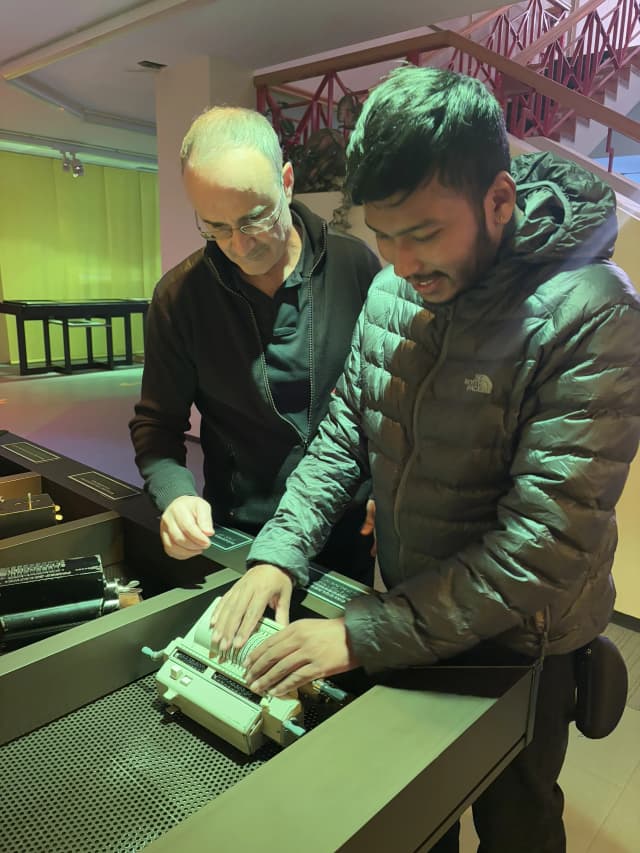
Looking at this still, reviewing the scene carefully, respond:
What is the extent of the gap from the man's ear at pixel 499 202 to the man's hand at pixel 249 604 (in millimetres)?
491

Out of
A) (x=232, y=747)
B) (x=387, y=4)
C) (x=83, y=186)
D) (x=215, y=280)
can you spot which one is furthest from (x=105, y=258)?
(x=232, y=747)

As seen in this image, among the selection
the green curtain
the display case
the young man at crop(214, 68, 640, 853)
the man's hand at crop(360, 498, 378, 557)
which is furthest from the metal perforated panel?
the green curtain

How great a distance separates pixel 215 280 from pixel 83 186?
8.09 meters

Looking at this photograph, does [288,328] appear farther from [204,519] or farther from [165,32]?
[165,32]

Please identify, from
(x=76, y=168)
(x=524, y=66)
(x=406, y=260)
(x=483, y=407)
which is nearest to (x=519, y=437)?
(x=483, y=407)

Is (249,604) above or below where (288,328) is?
below

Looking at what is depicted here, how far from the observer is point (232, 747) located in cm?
75

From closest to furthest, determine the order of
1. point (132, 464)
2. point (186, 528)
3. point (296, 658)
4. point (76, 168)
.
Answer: point (296, 658), point (186, 528), point (132, 464), point (76, 168)

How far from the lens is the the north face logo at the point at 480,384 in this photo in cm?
73

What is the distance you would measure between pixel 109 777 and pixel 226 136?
32.4 inches

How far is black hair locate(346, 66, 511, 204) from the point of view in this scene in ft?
2.02

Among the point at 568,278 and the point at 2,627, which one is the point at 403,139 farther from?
the point at 2,627

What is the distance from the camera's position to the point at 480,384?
2.43 ft

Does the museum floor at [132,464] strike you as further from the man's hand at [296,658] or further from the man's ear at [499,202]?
the man's ear at [499,202]
